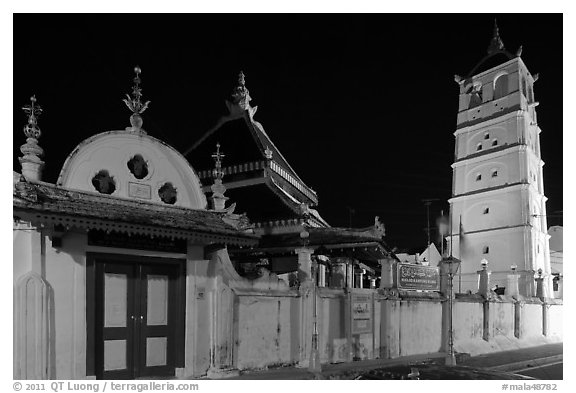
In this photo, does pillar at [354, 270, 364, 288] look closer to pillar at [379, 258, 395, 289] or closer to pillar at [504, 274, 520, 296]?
pillar at [504, 274, 520, 296]

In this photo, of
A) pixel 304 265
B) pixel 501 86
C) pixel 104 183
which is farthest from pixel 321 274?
pixel 501 86

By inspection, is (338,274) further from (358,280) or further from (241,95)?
(241,95)

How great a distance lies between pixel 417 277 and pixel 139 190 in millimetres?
8434

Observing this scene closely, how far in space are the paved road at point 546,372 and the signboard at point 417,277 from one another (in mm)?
3027

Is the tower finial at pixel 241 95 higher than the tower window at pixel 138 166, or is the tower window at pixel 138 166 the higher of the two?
the tower finial at pixel 241 95

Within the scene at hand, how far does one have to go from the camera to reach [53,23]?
422 inches

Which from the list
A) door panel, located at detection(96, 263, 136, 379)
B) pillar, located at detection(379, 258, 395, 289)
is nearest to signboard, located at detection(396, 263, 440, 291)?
pillar, located at detection(379, 258, 395, 289)

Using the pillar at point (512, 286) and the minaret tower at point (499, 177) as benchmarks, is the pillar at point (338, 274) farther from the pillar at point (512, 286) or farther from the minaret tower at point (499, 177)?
the minaret tower at point (499, 177)

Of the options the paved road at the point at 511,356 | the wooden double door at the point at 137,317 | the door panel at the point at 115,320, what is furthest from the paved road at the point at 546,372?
the door panel at the point at 115,320

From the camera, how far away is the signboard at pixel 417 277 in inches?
616

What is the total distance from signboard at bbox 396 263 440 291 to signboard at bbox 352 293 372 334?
1.36m
